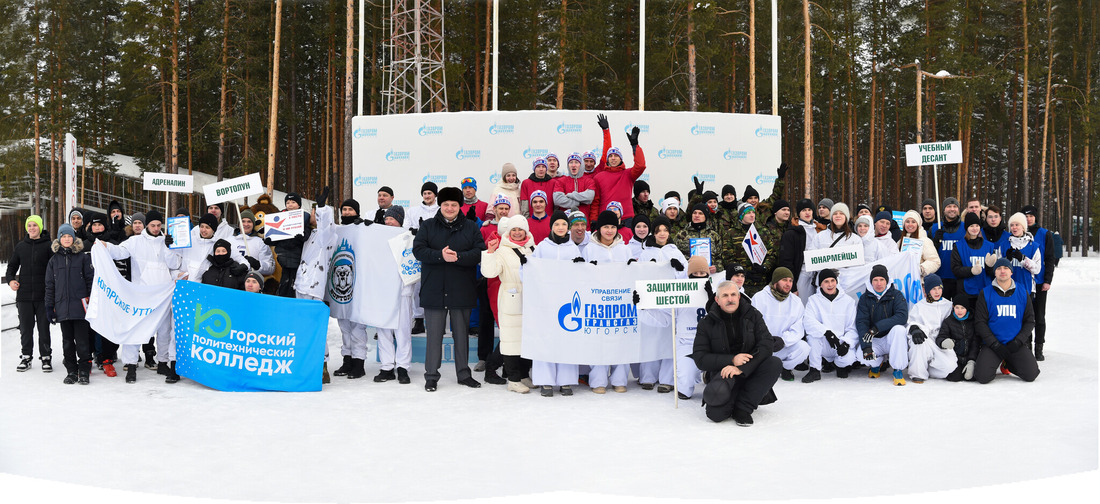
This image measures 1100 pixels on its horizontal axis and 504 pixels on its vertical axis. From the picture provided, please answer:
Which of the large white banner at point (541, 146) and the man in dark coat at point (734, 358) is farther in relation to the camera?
the large white banner at point (541, 146)

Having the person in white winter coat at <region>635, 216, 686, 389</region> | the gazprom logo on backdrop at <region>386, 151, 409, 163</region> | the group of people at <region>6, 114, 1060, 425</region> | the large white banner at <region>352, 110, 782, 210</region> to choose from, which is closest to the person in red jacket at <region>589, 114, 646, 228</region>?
the group of people at <region>6, 114, 1060, 425</region>

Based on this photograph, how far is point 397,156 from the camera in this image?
11609mm

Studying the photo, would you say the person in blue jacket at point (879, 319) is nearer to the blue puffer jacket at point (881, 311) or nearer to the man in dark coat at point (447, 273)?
the blue puffer jacket at point (881, 311)

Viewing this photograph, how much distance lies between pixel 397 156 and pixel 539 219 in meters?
3.74

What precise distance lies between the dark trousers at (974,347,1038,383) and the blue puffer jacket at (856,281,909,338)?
0.79m

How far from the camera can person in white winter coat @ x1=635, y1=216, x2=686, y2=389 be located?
7.53m

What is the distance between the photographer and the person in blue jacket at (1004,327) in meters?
7.77

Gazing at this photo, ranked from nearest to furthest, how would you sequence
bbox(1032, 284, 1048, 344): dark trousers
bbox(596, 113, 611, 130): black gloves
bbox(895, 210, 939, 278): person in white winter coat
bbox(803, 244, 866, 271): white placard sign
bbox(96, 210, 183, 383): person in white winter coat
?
bbox(803, 244, 866, 271): white placard sign < bbox(96, 210, 183, 383): person in white winter coat < bbox(895, 210, 939, 278): person in white winter coat < bbox(1032, 284, 1048, 344): dark trousers < bbox(596, 113, 611, 130): black gloves

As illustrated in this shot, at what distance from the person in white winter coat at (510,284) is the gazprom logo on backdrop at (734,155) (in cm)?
486

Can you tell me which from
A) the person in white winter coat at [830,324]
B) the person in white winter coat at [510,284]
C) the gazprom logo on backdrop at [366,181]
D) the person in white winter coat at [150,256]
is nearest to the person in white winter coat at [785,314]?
the person in white winter coat at [830,324]

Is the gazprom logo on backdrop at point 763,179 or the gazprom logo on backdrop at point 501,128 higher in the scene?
the gazprom logo on backdrop at point 501,128

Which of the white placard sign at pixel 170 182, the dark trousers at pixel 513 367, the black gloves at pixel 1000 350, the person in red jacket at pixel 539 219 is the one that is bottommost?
the dark trousers at pixel 513 367

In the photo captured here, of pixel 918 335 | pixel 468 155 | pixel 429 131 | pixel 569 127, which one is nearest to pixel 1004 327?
pixel 918 335

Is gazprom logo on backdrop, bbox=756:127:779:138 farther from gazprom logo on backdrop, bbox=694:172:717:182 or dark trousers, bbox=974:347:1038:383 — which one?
dark trousers, bbox=974:347:1038:383
